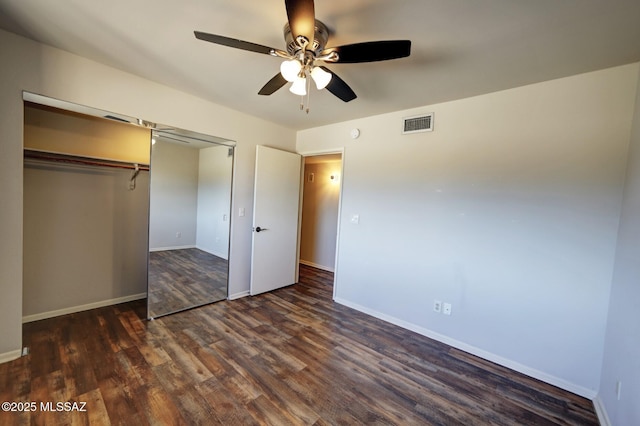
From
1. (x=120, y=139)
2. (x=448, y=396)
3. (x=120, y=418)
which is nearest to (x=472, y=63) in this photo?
(x=448, y=396)

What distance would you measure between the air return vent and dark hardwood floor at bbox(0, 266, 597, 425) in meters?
2.28

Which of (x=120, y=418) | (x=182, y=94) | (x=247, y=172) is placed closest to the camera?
(x=120, y=418)

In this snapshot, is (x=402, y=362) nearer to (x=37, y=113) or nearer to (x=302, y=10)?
(x=302, y=10)

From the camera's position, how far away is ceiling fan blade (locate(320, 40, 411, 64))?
4.25ft

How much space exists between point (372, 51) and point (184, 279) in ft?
11.2

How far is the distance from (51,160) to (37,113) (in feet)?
1.63

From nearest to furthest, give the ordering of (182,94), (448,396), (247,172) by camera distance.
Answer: (448,396) → (182,94) → (247,172)

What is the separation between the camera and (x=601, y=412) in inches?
69.2

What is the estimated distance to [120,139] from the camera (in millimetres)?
3016

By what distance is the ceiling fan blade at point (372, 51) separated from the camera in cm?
130

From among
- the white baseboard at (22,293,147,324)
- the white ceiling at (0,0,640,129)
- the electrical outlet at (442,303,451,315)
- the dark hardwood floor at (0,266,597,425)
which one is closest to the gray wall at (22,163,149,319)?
the white baseboard at (22,293,147,324)

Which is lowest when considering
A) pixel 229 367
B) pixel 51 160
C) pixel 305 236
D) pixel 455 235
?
pixel 229 367

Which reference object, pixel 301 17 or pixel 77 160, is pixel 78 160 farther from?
pixel 301 17

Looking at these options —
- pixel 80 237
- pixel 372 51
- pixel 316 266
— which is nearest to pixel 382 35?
pixel 372 51
